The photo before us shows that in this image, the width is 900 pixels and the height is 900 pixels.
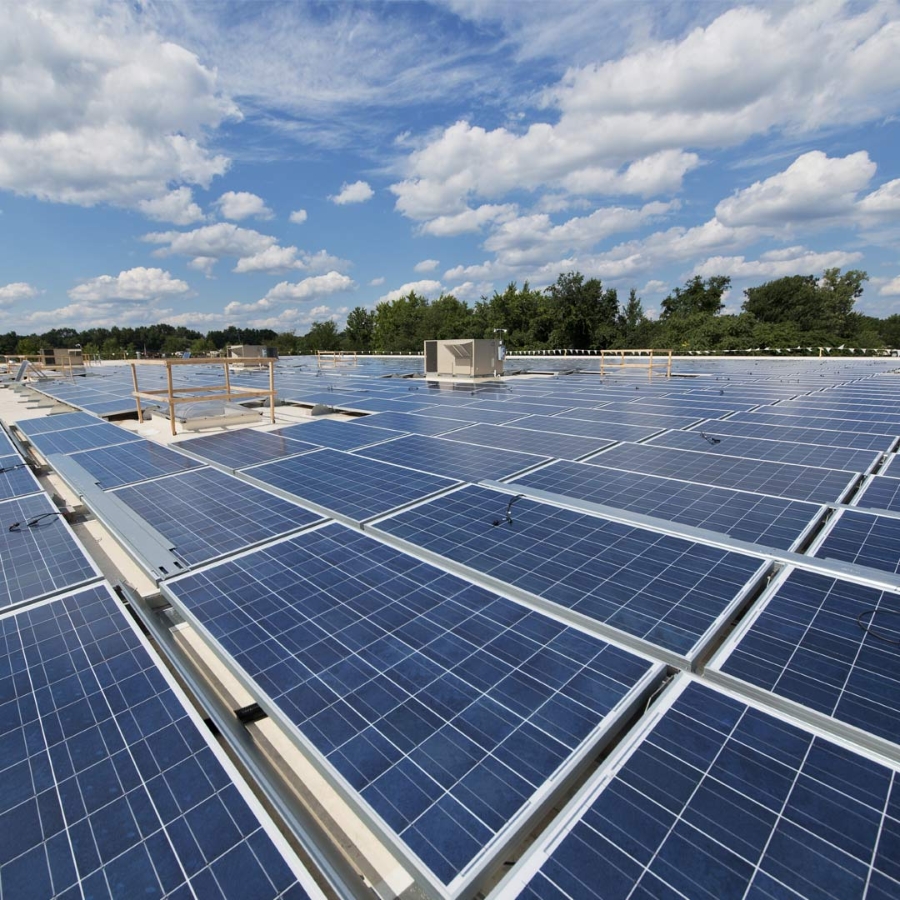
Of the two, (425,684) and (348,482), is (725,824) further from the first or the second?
(348,482)

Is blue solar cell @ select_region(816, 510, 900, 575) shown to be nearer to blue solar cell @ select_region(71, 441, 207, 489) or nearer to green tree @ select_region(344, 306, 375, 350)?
blue solar cell @ select_region(71, 441, 207, 489)

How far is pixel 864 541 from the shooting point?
21.4 ft

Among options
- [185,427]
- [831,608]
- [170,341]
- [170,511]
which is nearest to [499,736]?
[831,608]

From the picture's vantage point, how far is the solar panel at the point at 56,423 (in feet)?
57.3

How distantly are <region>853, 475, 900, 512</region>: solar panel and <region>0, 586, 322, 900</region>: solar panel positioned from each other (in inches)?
370

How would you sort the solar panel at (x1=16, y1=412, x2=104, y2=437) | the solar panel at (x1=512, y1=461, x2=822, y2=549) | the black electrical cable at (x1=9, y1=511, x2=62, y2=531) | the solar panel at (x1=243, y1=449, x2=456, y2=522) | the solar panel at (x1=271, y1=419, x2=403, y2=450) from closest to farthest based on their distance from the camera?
1. the solar panel at (x1=512, y1=461, x2=822, y2=549)
2. the black electrical cable at (x1=9, y1=511, x2=62, y2=531)
3. the solar panel at (x1=243, y1=449, x2=456, y2=522)
4. the solar panel at (x1=271, y1=419, x2=403, y2=450)
5. the solar panel at (x1=16, y1=412, x2=104, y2=437)

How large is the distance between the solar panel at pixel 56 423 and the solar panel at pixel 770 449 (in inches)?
763

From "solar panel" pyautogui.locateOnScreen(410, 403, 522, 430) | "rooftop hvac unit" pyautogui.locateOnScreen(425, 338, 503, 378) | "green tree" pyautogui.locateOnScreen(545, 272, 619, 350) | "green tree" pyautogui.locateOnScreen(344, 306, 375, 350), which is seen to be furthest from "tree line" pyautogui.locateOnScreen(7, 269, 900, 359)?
"solar panel" pyautogui.locateOnScreen(410, 403, 522, 430)

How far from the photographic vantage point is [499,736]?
3594 millimetres

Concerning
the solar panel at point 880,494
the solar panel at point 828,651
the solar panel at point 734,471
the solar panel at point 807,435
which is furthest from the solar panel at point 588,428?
the solar panel at point 828,651

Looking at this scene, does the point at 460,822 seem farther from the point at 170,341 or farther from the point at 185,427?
the point at 170,341

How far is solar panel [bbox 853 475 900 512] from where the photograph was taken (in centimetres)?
805

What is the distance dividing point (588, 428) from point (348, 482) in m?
8.20

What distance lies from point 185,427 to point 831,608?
57.4 ft
